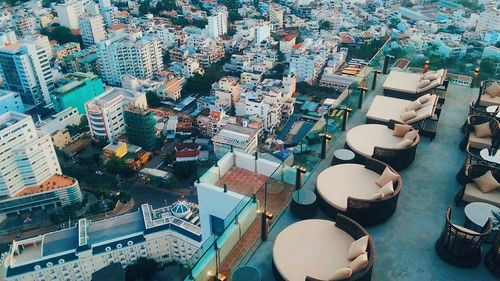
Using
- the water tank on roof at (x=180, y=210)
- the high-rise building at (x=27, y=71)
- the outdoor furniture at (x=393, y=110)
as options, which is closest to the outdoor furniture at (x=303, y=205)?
the outdoor furniture at (x=393, y=110)

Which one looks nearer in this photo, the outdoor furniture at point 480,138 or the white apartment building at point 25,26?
the outdoor furniture at point 480,138

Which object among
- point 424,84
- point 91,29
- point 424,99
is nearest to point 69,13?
point 91,29

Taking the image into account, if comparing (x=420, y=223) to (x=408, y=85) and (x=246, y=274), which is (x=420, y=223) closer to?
(x=246, y=274)

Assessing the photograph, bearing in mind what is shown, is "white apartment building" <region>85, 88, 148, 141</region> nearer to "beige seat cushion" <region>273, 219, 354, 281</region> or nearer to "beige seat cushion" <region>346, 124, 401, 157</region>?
"beige seat cushion" <region>346, 124, 401, 157</region>

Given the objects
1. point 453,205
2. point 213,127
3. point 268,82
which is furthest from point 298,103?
point 453,205

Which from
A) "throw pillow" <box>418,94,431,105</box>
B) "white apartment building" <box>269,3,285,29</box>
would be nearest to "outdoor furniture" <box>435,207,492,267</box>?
"throw pillow" <box>418,94,431,105</box>

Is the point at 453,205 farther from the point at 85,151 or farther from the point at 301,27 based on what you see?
the point at 301,27

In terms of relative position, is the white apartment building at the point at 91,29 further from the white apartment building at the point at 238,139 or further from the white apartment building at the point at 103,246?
the white apartment building at the point at 103,246
